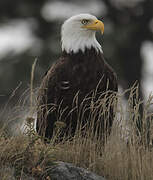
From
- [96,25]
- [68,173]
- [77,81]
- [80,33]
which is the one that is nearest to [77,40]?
[80,33]

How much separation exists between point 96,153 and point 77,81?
1222mm

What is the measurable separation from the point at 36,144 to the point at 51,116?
5.13 ft

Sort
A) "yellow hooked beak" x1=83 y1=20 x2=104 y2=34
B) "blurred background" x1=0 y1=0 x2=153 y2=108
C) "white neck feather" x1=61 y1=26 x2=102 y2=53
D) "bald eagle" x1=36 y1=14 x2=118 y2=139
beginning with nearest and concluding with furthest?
"bald eagle" x1=36 y1=14 x2=118 y2=139, "yellow hooked beak" x1=83 y1=20 x2=104 y2=34, "white neck feather" x1=61 y1=26 x2=102 y2=53, "blurred background" x1=0 y1=0 x2=153 y2=108

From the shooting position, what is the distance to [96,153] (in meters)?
7.03

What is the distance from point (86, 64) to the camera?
26.7 ft

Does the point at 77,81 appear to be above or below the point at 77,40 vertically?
below

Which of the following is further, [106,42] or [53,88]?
[106,42]

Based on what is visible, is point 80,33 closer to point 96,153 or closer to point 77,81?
point 77,81

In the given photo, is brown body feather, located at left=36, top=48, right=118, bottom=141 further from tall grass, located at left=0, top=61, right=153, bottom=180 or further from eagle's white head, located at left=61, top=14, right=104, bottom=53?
tall grass, located at left=0, top=61, right=153, bottom=180

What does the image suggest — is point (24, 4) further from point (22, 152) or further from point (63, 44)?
point (22, 152)

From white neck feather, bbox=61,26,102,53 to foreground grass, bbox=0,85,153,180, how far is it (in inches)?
59.3

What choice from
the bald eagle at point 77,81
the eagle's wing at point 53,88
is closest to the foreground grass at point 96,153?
the bald eagle at point 77,81

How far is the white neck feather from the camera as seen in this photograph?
27.5 ft

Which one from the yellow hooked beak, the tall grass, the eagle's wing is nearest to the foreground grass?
the tall grass
